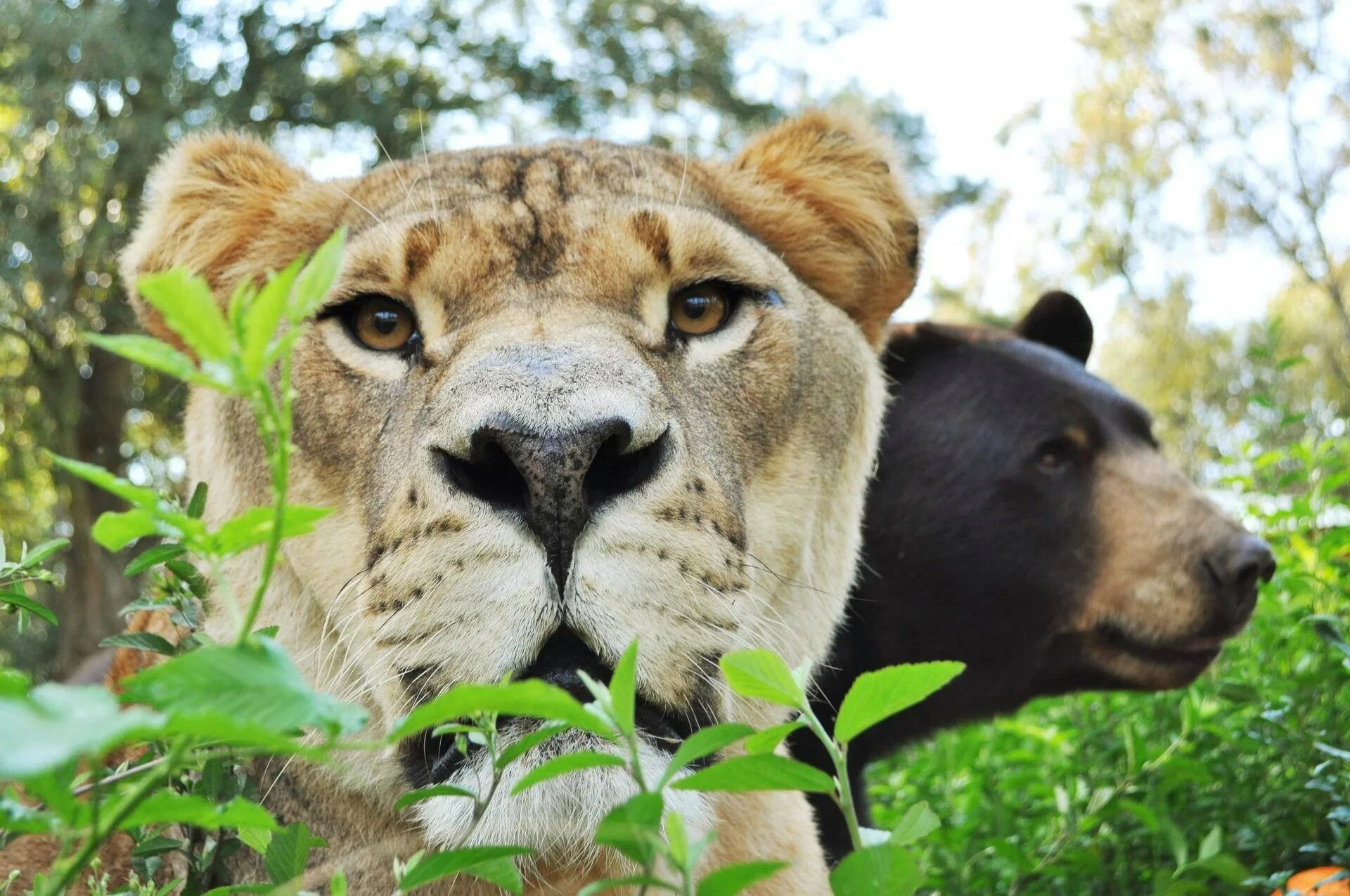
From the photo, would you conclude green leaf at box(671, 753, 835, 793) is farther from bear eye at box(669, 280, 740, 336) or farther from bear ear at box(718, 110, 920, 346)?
bear ear at box(718, 110, 920, 346)

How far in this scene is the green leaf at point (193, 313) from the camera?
0.73 m

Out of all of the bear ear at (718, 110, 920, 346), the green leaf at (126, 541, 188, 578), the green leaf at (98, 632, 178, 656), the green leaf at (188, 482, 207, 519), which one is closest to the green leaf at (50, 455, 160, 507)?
the green leaf at (126, 541, 188, 578)

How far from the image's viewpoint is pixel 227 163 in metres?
2.95

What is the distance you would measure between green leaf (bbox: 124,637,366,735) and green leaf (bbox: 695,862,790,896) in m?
0.38

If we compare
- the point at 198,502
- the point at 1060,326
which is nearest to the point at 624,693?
the point at 198,502

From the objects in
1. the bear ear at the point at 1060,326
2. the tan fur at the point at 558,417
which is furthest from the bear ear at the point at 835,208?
the bear ear at the point at 1060,326

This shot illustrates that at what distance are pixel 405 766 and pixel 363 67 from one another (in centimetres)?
1740

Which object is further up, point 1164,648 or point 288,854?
point 288,854

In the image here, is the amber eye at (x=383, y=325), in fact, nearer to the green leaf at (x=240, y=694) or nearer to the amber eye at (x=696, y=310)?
the amber eye at (x=696, y=310)

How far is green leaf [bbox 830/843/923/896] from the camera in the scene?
106 cm

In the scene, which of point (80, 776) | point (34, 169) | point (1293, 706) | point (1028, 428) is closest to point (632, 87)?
point (34, 169)

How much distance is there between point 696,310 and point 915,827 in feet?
4.81

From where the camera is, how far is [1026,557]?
409 cm

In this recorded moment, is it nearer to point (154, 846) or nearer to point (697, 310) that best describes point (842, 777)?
point (154, 846)
